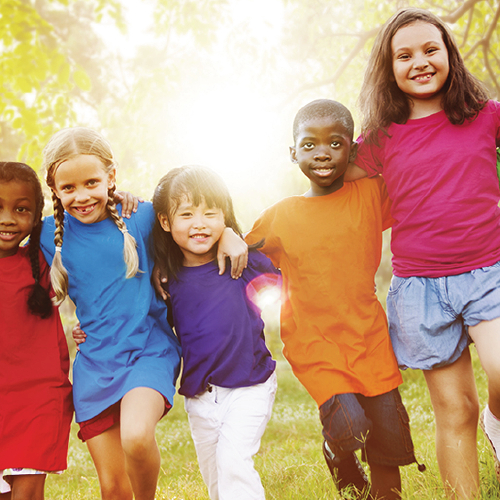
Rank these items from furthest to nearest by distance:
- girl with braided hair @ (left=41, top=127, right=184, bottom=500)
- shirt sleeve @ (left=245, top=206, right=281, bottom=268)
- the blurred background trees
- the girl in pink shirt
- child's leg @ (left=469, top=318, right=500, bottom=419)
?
the blurred background trees
shirt sleeve @ (left=245, top=206, right=281, bottom=268)
girl with braided hair @ (left=41, top=127, right=184, bottom=500)
the girl in pink shirt
child's leg @ (left=469, top=318, right=500, bottom=419)

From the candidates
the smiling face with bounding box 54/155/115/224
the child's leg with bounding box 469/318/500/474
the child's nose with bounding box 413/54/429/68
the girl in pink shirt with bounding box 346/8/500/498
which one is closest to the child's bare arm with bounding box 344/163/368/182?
the girl in pink shirt with bounding box 346/8/500/498

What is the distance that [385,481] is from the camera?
2398 millimetres

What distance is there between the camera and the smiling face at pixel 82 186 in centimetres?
233

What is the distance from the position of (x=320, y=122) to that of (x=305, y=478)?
6.14ft

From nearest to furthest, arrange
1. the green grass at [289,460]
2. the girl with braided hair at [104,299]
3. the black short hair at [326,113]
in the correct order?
1. the girl with braided hair at [104,299]
2. the black short hair at [326,113]
3. the green grass at [289,460]

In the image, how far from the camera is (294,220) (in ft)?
8.06

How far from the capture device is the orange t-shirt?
234 centimetres

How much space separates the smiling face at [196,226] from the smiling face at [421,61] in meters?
1.00

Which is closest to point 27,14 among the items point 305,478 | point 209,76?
point 209,76

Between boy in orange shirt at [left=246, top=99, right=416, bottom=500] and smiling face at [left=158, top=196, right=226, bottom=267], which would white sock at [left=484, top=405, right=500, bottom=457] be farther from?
smiling face at [left=158, top=196, right=226, bottom=267]

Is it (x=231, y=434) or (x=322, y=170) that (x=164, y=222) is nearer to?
(x=322, y=170)

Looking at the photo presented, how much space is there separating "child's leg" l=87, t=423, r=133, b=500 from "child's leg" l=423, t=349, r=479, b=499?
4.53 ft

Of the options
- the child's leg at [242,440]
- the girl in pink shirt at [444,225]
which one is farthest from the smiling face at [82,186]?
the girl in pink shirt at [444,225]

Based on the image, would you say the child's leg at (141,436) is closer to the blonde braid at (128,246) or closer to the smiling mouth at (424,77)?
the blonde braid at (128,246)
